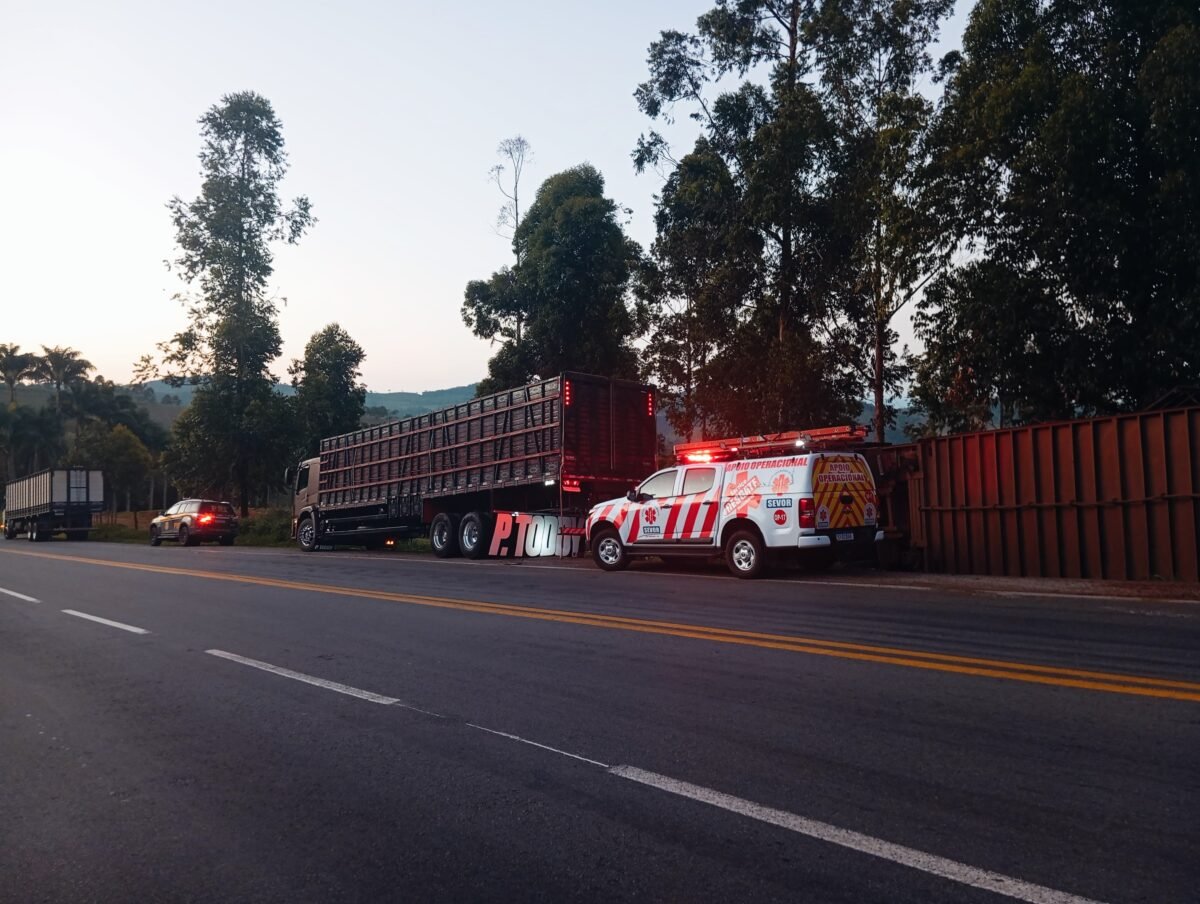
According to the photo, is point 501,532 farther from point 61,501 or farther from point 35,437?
point 35,437

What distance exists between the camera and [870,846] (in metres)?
3.59

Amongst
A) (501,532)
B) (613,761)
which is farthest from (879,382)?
(613,761)

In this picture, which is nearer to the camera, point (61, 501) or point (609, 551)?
point (609, 551)

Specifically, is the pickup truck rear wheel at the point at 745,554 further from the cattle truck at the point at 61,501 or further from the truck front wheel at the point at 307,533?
the cattle truck at the point at 61,501

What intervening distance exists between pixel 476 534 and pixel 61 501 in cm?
2993

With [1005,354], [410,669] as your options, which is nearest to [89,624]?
[410,669]

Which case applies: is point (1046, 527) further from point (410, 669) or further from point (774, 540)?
point (410, 669)

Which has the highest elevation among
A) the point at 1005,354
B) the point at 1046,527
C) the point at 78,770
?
the point at 1005,354

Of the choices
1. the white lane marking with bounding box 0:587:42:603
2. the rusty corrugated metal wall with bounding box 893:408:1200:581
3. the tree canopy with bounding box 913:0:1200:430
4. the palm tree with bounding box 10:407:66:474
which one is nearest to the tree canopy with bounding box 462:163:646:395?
the tree canopy with bounding box 913:0:1200:430

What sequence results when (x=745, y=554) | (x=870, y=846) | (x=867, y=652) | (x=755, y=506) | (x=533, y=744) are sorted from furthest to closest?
(x=745, y=554) → (x=755, y=506) → (x=867, y=652) → (x=533, y=744) → (x=870, y=846)

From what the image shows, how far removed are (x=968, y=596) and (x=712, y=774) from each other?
8654mm

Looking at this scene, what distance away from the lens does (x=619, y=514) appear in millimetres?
17484

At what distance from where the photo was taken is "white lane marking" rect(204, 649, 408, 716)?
6395 millimetres

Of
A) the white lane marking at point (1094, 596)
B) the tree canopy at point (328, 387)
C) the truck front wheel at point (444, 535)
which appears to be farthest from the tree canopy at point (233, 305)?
the white lane marking at point (1094, 596)
